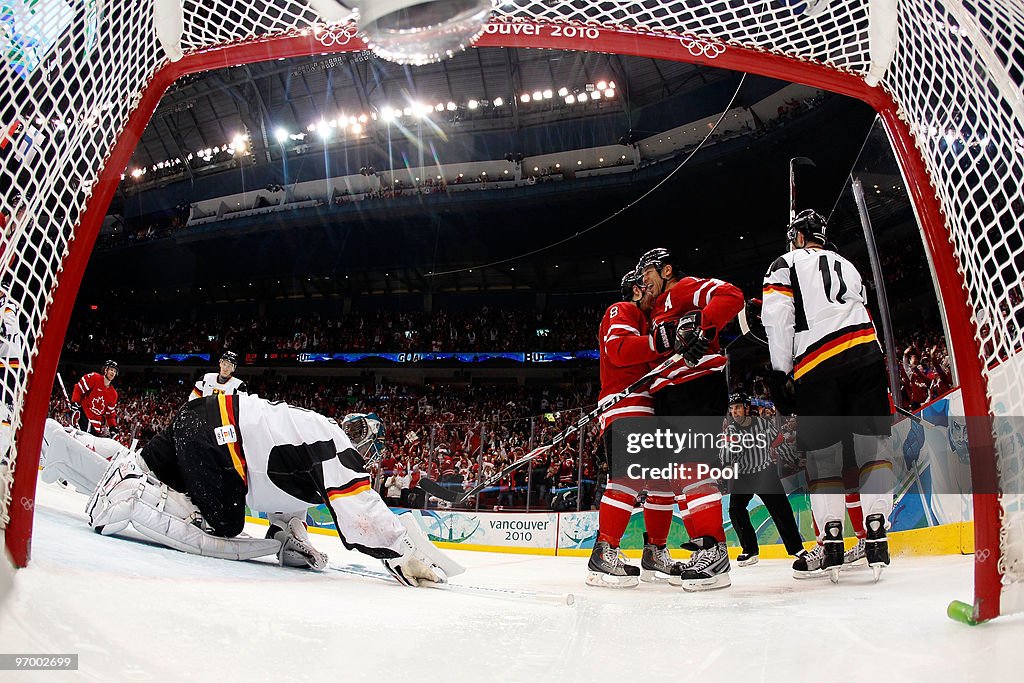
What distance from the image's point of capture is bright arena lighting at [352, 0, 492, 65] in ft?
3.34

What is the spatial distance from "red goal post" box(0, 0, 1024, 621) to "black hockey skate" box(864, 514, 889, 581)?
0.87m

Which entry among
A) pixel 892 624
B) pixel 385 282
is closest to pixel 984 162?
pixel 892 624

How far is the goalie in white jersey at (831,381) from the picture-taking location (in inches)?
90.4

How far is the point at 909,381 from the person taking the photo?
3.92 meters

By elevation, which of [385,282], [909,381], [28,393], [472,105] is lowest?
[28,393]

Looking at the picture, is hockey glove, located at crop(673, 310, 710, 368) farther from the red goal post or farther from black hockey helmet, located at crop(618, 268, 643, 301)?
the red goal post

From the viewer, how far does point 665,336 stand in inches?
97.5

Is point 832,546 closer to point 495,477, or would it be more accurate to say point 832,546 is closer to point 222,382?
point 222,382

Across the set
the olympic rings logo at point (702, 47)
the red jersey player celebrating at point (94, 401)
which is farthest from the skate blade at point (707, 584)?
the red jersey player celebrating at point (94, 401)

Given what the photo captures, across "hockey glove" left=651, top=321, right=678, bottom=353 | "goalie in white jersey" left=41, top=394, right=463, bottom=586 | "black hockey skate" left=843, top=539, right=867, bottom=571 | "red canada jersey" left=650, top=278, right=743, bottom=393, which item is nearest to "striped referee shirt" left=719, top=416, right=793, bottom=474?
"black hockey skate" left=843, top=539, right=867, bottom=571

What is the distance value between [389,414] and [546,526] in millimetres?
11239

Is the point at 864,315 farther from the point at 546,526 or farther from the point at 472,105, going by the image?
the point at 472,105

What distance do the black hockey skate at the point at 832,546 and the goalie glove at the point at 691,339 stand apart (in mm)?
758

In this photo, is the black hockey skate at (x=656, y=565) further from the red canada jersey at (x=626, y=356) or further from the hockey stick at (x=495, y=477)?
the hockey stick at (x=495, y=477)
